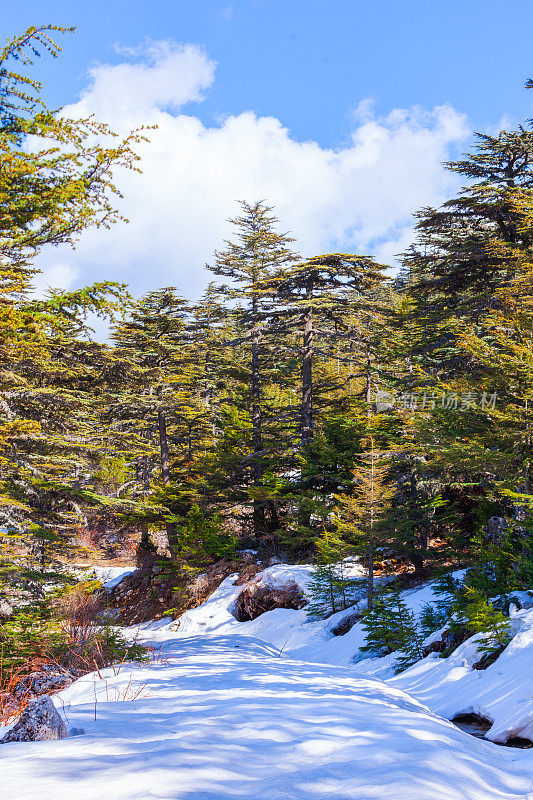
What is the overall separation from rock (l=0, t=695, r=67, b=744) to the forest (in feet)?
6.79

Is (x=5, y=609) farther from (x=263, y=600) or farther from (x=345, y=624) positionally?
(x=263, y=600)

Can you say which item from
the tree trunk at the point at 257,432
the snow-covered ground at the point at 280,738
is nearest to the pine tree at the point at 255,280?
the tree trunk at the point at 257,432

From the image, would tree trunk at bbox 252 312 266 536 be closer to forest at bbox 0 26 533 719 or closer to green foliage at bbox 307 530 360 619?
forest at bbox 0 26 533 719

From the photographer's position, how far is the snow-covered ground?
2.48 metres

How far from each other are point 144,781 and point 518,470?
882cm

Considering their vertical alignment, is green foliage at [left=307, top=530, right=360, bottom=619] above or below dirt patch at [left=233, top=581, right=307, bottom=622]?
above

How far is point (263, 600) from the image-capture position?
16.8m

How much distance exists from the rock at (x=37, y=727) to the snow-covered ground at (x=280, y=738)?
0.14 meters

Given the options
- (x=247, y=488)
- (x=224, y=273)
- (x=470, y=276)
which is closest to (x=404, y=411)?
(x=470, y=276)

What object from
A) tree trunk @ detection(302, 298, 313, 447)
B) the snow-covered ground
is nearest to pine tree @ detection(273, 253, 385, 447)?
tree trunk @ detection(302, 298, 313, 447)

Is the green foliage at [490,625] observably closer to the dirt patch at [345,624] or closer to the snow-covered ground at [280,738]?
the snow-covered ground at [280,738]

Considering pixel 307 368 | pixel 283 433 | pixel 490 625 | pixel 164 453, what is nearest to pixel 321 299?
pixel 307 368

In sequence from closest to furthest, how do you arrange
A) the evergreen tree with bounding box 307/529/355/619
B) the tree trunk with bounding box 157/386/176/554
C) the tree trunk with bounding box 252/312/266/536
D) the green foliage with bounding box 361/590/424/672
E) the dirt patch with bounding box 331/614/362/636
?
the green foliage with bounding box 361/590/424/672 → the dirt patch with bounding box 331/614/362/636 → the evergreen tree with bounding box 307/529/355/619 → the tree trunk with bounding box 252/312/266/536 → the tree trunk with bounding box 157/386/176/554

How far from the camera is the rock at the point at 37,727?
3.22m
